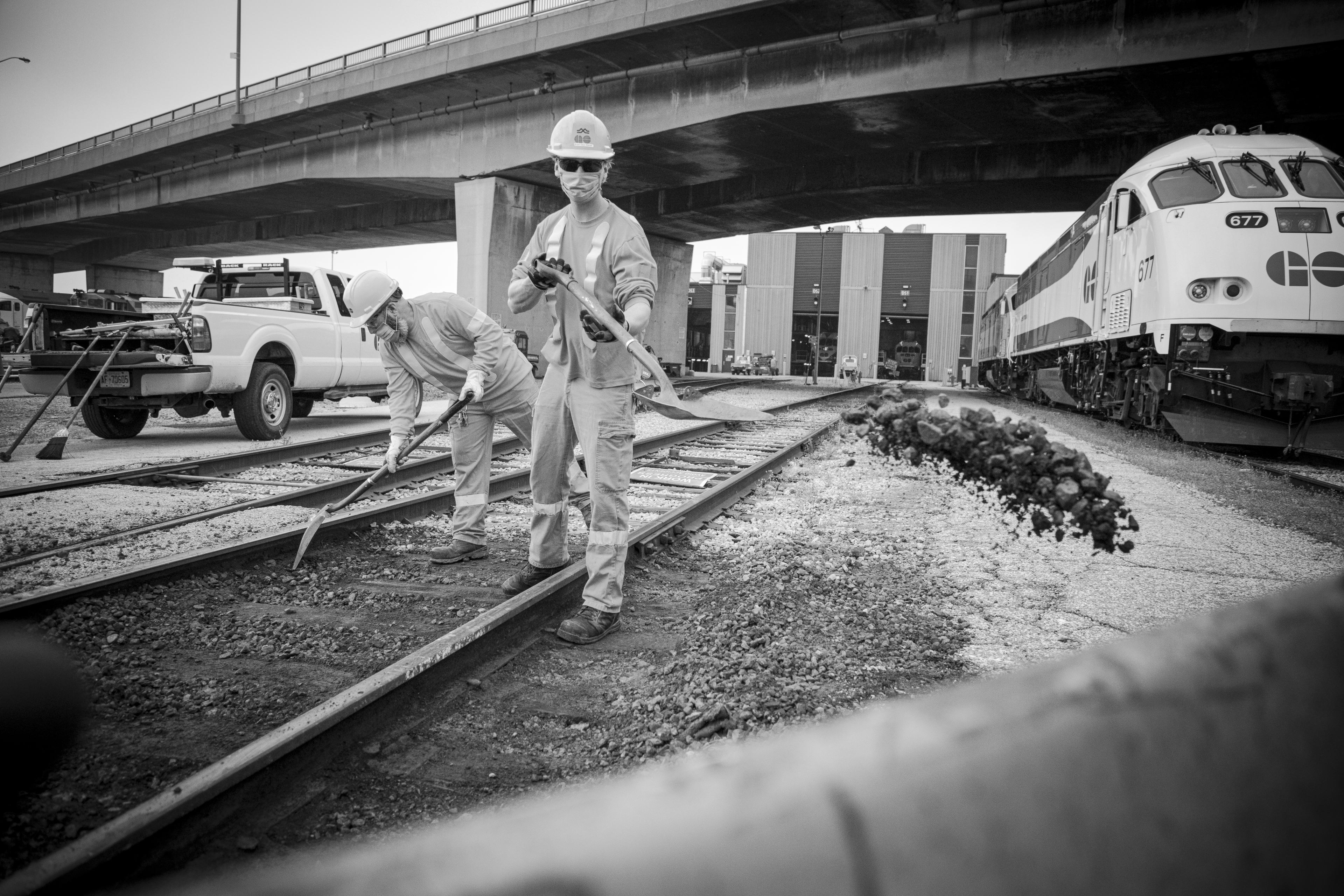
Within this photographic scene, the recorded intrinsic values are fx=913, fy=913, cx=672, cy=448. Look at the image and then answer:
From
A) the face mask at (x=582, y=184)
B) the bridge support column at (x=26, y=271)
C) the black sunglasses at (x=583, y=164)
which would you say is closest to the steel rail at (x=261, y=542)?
the face mask at (x=582, y=184)

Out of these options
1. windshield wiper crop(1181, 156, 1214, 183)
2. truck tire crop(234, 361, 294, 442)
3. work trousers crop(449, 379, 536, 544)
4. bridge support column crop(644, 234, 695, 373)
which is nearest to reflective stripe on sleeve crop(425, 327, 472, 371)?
work trousers crop(449, 379, 536, 544)

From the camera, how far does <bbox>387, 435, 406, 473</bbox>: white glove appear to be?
5777 mm

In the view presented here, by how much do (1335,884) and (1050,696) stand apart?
0.20 meters

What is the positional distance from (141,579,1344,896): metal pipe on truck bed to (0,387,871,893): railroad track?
2.22 meters

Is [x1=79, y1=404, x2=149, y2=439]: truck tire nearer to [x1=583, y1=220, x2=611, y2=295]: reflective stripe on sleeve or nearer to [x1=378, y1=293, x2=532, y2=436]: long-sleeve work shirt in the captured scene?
[x1=378, y1=293, x2=532, y2=436]: long-sleeve work shirt

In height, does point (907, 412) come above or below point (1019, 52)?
below

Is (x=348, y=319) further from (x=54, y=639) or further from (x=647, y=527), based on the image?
(x=54, y=639)

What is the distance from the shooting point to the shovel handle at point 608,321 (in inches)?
170

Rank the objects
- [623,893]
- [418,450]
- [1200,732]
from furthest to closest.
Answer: [418,450]
[1200,732]
[623,893]

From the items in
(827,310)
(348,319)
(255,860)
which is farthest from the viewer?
(827,310)

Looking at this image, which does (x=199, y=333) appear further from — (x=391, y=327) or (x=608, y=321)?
(x=608, y=321)

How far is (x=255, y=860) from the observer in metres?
2.37

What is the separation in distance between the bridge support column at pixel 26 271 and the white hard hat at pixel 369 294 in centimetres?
5622

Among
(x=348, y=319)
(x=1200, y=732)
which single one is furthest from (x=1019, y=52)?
(x=1200, y=732)
